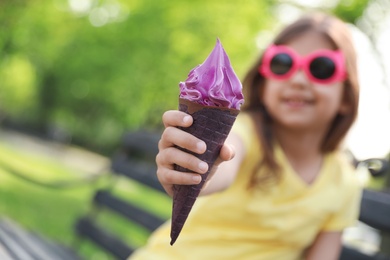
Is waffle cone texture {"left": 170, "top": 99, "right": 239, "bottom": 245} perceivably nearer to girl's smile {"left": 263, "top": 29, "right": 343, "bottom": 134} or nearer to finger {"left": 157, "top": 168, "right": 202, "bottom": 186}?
finger {"left": 157, "top": 168, "right": 202, "bottom": 186}

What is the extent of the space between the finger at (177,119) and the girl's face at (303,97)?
2.98 ft

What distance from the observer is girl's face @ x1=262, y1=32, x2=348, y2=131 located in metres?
2.15

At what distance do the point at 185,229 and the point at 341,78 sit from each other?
30.8 inches

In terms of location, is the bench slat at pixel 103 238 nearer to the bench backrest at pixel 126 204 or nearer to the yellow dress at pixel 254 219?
the bench backrest at pixel 126 204

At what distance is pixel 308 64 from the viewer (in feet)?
7.11

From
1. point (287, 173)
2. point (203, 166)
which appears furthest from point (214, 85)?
point (287, 173)

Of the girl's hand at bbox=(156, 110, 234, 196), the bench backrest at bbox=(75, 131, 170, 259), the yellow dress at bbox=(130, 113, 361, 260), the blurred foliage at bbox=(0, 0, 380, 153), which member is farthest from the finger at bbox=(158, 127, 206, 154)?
the blurred foliage at bbox=(0, 0, 380, 153)

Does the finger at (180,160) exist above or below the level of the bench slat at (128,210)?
above

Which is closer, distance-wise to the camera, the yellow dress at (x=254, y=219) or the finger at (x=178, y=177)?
the finger at (x=178, y=177)

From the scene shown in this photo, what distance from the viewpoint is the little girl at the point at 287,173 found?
2174mm

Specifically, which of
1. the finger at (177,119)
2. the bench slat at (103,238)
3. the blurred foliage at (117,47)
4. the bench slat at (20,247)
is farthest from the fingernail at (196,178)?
the blurred foliage at (117,47)

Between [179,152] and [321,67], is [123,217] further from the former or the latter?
[179,152]

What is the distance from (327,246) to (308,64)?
676 mm

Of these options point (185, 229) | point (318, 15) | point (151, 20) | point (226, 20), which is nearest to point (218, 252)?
point (185, 229)
